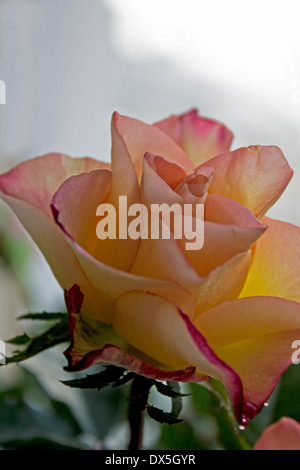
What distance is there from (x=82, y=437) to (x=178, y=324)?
0.82 ft

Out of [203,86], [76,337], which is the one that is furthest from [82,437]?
[203,86]

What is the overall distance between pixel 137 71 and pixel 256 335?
2.73ft

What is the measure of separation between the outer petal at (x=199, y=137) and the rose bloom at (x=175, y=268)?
37mm

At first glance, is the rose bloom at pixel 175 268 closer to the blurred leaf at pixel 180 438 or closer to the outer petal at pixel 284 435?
the outer petal at pixel 284 435

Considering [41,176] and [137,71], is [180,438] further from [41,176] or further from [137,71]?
[137,71]

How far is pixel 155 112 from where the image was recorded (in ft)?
3.13

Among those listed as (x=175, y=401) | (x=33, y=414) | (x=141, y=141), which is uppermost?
(x=141, y=141)

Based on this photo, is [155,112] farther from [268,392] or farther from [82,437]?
[268,392]

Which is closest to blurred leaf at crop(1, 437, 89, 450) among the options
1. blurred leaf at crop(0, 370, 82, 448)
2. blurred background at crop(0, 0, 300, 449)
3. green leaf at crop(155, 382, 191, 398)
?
blurred leaf at crop(0, 370, 82, 448)

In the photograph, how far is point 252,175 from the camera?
23 centimetres

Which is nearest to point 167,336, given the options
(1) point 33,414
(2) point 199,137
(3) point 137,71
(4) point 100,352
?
(4) point 100,352

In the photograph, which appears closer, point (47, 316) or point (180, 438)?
point (47, 316)

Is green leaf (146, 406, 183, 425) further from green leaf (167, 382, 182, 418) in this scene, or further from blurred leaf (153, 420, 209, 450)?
blurred leaf (153, 420, 209, 450)

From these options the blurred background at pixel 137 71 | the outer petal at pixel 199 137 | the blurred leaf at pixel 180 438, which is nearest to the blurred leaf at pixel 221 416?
the blurred leaf at pixel 180 438
